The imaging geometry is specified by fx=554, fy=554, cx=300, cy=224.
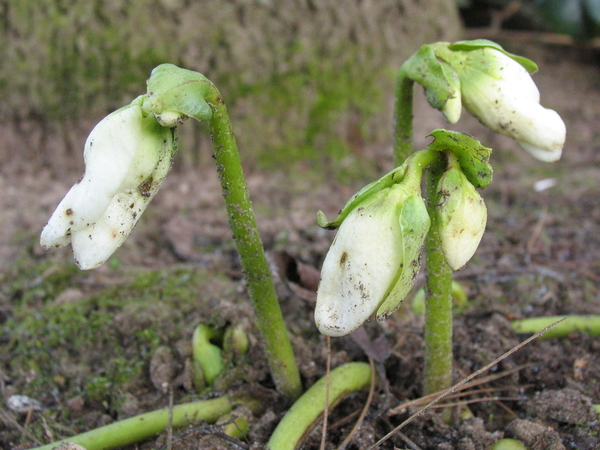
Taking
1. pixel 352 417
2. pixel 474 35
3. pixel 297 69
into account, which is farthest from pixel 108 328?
pixel 474 35

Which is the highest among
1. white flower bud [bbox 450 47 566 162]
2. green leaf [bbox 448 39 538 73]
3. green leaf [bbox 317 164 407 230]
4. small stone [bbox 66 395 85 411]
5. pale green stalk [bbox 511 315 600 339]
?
green leaf [bbox 448 39 538 73]

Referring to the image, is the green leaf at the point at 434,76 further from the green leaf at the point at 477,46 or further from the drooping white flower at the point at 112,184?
the drooping white flower at the point at 112,184

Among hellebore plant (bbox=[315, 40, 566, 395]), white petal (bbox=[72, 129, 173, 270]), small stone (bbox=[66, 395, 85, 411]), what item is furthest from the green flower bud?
small stone (bbox=[66, 395, 85, 411])

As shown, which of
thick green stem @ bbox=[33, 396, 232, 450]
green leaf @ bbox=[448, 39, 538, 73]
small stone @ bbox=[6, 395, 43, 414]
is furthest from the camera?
small stone @ bbox=[6, 395, 43, 414]

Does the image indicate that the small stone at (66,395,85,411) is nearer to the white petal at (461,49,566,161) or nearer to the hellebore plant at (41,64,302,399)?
the hellebore plant at (41,64,302,399)

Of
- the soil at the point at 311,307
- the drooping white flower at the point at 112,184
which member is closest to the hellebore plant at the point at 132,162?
the drooping white flower at the point at 112,184

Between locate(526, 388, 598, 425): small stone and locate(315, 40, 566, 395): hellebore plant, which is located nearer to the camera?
locate(315, 40, 566, 395): hellebore plant

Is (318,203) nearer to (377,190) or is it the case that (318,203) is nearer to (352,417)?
(352,417)
